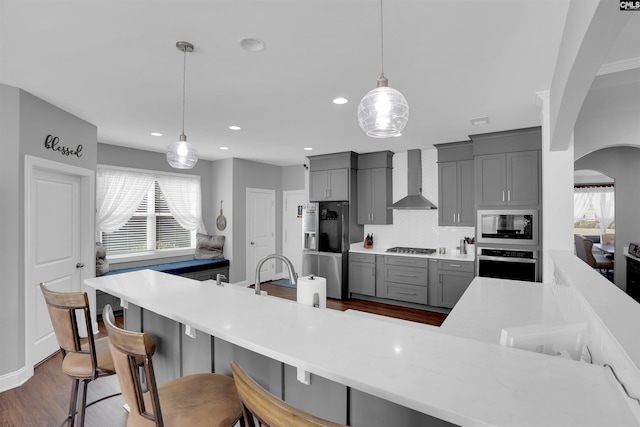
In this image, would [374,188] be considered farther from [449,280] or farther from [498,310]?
[498,310]

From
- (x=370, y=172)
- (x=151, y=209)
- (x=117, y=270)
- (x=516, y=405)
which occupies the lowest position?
(x=117, y=270)

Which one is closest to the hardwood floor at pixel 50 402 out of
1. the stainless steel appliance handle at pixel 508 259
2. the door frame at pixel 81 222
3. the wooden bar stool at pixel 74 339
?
the door frame at pixel 81 222

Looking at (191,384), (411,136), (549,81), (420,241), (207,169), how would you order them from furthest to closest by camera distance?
(207,169), (420,241), (411,136), (549,81), (191,384)

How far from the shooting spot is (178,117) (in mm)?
3623

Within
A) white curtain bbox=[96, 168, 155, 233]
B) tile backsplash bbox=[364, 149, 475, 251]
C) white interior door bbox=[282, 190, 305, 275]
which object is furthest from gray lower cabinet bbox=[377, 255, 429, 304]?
white curtain bbox=[96, 168, 155, 233]

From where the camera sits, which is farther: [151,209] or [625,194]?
[151,209]

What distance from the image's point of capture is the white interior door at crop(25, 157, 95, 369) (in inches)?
118

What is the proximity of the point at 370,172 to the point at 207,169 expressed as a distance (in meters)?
3.32

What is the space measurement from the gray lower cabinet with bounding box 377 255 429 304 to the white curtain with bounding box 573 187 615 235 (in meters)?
6.14

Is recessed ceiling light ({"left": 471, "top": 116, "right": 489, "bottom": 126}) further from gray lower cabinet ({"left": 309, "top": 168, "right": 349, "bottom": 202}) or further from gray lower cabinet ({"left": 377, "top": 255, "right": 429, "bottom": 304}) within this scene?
gray lower cabinet ({"left": 309, "top": 168, "right": 349, "bottom": 202})

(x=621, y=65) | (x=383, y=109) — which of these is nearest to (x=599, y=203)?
(x=621, y=65)

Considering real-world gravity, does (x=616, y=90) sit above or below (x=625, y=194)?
above

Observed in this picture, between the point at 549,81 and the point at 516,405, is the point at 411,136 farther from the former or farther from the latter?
the point at 516,405

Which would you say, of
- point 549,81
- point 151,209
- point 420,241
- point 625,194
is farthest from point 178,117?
point 625,194
